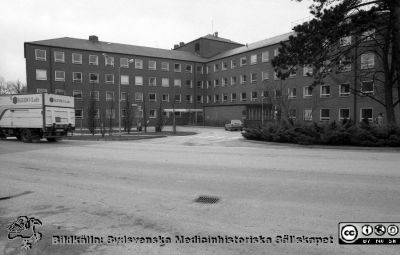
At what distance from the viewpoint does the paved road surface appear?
3.93 m

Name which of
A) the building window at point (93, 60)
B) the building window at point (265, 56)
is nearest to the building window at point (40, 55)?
the building window at point (93, 60)

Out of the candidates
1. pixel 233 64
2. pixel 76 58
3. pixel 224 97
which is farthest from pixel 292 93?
pixel 76 58

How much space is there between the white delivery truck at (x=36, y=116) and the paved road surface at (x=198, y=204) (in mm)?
11811

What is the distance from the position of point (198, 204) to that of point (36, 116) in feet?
63.6

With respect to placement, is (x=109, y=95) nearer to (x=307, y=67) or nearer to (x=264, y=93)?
(x=264, y=93)

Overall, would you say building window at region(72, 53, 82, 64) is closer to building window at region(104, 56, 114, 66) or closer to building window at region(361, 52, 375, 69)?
building window at region(104, 56, 114, 66)

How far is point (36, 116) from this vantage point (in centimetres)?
2105

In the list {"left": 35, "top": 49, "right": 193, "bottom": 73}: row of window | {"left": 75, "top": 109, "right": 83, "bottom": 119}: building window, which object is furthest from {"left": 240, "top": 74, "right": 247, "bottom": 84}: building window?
{"left": 75, "top": 109, "right": 83, "bottom": 119}: building window

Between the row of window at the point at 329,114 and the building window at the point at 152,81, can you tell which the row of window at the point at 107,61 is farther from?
the row of window at the point at 329,114

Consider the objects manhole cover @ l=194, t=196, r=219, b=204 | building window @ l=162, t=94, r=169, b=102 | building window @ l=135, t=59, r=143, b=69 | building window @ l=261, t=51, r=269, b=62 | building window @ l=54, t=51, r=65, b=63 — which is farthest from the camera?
building window @ l=162, t=94, r=169, b=102

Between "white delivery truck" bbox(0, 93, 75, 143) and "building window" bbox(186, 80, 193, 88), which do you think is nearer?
"white delivery truck" bbox(0, 93, 75, 143)

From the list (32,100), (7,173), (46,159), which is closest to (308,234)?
(7,173)

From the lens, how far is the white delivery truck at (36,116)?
20.9m

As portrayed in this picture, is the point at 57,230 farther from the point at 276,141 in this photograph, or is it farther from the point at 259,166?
the point at 276,141
